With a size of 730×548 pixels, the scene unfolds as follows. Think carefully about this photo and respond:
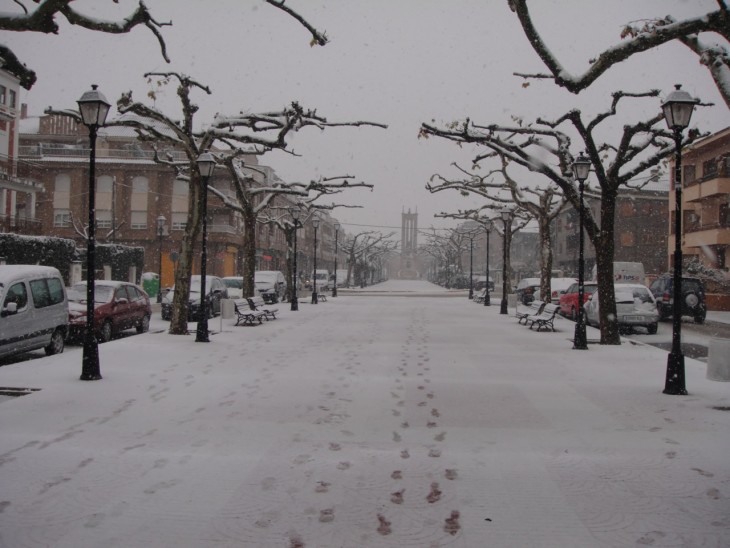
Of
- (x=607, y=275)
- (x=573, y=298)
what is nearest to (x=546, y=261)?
(x=573, y=298)

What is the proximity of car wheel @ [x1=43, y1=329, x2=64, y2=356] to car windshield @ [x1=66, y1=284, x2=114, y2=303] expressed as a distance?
2865mm

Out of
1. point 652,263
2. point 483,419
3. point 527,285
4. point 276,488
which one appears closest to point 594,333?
point 483,419

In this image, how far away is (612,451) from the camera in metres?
6.47

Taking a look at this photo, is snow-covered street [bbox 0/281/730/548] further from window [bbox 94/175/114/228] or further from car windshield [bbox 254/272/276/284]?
window [bbox 94/175/114/228]

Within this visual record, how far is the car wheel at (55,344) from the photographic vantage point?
13141 mm

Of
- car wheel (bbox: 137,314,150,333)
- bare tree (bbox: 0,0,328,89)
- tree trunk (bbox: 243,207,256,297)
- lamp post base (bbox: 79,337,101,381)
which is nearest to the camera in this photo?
bare tree (bbox: 0,0,328,89)

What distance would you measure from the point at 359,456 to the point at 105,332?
38.6ft

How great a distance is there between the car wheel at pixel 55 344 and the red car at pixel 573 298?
16.5m

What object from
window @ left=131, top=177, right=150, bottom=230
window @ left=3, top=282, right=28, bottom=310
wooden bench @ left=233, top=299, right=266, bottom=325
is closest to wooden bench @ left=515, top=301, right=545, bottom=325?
wooden bench @ left=233, top=299, right=266, bottom=325

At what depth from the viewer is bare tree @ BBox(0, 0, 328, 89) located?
19.1 feet

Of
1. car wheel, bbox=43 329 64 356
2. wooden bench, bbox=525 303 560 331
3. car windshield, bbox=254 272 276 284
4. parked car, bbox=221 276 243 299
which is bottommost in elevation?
car wheel, bbox=43 329 64 356

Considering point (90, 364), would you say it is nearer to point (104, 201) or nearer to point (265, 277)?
point (265, 277)

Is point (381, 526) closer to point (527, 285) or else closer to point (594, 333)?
point (594, 333)

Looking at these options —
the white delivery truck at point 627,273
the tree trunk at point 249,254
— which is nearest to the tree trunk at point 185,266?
the tree trunk at point 249,254
